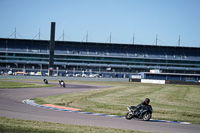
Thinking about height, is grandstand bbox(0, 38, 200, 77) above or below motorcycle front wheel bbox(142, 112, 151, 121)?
above

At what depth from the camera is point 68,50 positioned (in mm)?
118000

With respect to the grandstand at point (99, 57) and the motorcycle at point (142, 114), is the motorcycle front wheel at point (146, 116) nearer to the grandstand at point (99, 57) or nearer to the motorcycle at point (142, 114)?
the motorcycle at point (142, 114)

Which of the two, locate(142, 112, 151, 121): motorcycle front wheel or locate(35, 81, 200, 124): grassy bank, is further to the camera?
locate(35, 81, 200, 124): grassy bank

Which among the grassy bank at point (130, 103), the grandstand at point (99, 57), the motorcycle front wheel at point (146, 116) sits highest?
the grandstand at point (99, 57)

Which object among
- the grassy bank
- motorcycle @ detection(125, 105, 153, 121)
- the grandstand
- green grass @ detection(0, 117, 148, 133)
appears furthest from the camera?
the grandstand

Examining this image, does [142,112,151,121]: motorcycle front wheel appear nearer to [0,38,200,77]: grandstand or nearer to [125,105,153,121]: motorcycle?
[125,105,153,121]: motorcycle

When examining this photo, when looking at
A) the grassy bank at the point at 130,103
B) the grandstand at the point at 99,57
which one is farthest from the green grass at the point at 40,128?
the grandstand at the point at 99,57

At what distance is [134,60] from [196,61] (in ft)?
85.2

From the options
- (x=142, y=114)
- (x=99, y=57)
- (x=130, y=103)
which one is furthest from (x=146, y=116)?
(x=99, y=57)

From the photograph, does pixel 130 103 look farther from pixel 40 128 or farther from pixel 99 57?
pixel 99 57

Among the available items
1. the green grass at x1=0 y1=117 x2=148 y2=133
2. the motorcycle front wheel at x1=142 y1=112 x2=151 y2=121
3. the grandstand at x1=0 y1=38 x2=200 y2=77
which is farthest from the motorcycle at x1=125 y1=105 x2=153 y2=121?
the grandstand at x1=0 y1=38 x2=200 y2=77

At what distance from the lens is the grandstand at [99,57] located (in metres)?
113

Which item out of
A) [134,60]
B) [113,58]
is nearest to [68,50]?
[113,58]

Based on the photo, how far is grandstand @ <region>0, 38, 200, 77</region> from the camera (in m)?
113
